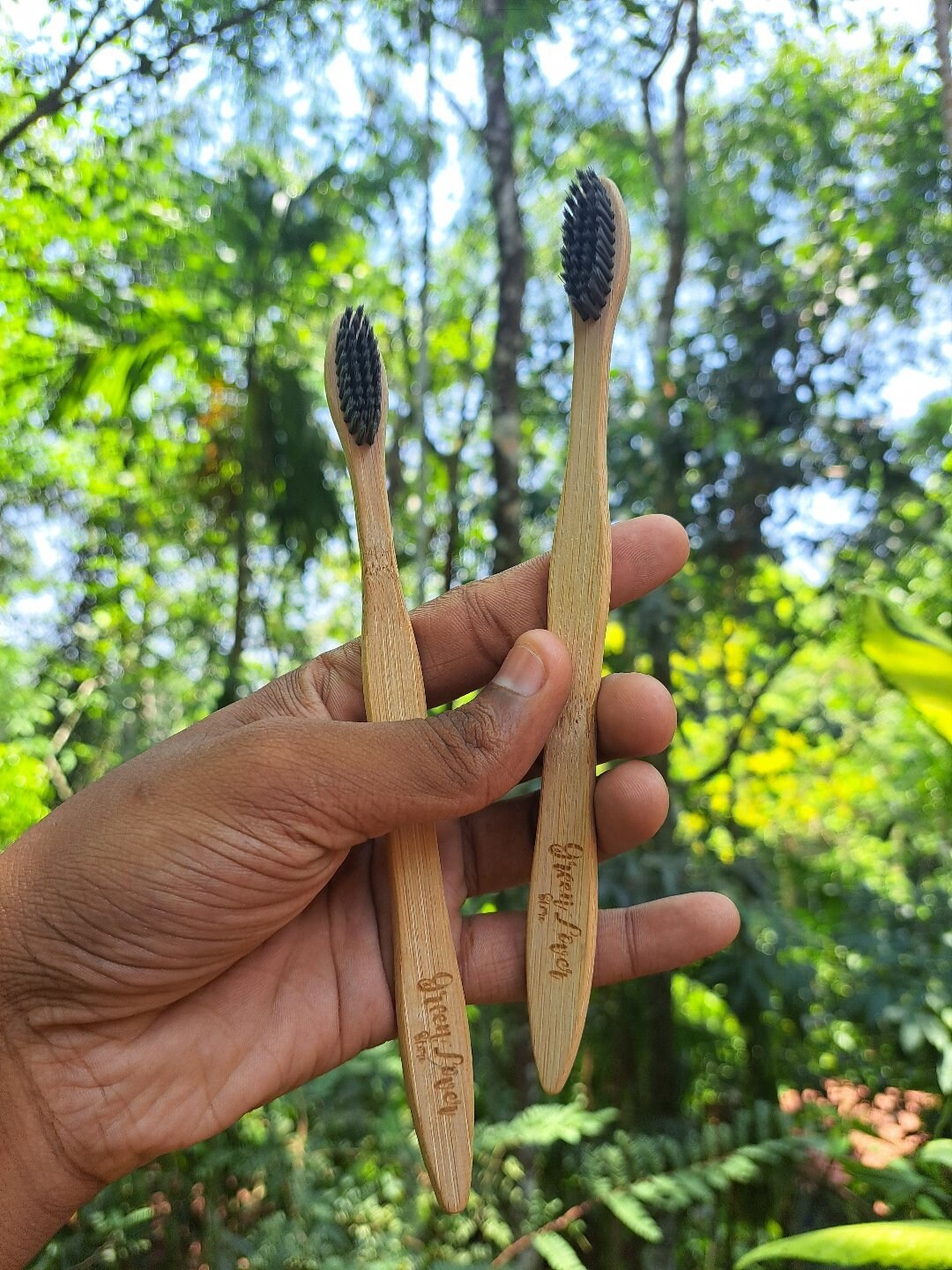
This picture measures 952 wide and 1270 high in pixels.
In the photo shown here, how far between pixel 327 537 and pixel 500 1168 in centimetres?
161

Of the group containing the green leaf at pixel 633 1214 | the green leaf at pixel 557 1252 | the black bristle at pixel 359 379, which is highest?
the black bristle at pixel 359 379

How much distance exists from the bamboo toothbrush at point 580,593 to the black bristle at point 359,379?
14cm

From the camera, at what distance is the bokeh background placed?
0.93 metres

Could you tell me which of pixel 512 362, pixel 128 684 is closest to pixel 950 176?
pixel 512 362

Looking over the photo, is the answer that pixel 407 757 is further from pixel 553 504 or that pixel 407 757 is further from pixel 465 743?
pixel 553 504

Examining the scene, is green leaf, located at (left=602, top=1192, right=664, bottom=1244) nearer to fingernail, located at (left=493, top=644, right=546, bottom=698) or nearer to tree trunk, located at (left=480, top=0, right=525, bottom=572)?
fingernail, located at (left=493, top=644, right=546, bottom=698)

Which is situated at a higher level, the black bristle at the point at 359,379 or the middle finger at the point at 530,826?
the black bristle at the point at 359,379

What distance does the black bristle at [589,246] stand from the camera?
0.57 meters

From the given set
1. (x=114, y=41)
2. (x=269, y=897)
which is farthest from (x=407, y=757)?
(x=114, y=41)

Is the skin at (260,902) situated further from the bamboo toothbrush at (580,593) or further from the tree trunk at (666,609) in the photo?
the tree trunk at (666,609)

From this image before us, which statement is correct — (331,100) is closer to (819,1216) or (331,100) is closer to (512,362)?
(512,362)

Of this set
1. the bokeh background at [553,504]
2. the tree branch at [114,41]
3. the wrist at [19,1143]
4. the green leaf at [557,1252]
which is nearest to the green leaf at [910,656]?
the bokeh background at [553,504]

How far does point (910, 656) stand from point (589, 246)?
0.48m

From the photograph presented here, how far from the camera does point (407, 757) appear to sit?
0.48m
